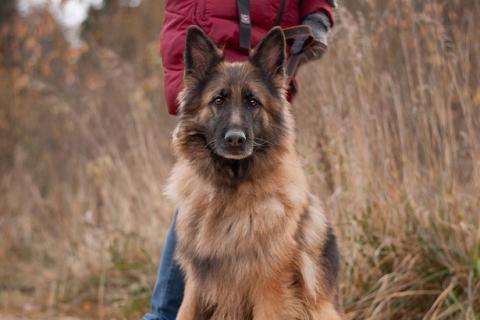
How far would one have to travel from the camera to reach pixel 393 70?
4.40m

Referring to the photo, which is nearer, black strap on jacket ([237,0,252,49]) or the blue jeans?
black strap on jacket ([237,0,252,49])

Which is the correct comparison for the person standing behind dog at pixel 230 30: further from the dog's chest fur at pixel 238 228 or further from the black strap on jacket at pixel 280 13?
the dog's chest fur at pixel 238 228

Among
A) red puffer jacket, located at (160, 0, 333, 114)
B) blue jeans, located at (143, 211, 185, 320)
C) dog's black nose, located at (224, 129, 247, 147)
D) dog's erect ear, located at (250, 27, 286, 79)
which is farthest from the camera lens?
blue jeans, located at (143, 211, 185, 320)

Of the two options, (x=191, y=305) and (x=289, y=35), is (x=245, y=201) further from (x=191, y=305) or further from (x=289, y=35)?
(x=289, y=35)

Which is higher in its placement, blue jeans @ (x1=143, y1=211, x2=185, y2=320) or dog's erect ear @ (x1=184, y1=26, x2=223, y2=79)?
dog's erect ear @ (x1=184, y1=26, x2=223, y2=79)

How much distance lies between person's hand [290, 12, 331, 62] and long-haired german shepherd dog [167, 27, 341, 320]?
0.58ft

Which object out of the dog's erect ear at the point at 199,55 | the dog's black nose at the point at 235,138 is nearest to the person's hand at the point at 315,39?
the dog's erect ear at the point at 199,55

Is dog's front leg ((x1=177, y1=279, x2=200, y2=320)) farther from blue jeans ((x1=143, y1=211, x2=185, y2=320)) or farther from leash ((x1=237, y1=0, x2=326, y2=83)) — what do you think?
leash ((x1=237, y1=0, x2=326, y2=83))

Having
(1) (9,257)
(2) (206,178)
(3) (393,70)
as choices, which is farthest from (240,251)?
(1) (9,257)

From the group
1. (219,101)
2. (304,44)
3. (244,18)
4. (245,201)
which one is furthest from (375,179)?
(244,18)

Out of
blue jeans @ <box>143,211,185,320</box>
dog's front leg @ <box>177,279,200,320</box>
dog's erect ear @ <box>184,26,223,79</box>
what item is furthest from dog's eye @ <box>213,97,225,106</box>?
dog's front leg @ <box>177,279,200,320</box>

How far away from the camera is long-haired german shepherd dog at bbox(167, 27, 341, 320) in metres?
2.95

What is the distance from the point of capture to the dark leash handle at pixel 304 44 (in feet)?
10.4

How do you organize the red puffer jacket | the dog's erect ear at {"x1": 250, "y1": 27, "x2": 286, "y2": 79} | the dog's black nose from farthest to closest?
the red puffer jacket
the dog's erect ear at {"x1": 250, "y1": 27, "x2": 286, "y2": 79}
the dog's black nose
